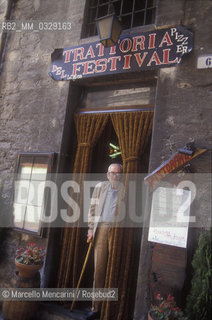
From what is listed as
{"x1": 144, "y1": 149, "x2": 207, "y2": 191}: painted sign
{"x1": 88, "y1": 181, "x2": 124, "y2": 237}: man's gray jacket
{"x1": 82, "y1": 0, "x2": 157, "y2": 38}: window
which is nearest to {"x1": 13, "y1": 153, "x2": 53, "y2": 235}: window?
{"x1": 88, "y1": 181, "x2": 124, "y2": 237}: man's gray jacket

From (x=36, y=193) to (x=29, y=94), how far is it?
2168 millimetres

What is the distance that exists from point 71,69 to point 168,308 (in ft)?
14.3

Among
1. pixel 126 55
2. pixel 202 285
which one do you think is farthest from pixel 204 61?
A: pixel 202 285

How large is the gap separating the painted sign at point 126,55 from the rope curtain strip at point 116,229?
32.3 inches

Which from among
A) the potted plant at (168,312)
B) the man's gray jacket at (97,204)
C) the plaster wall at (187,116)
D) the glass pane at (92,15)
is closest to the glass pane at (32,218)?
the man's gray jacket at (97,204)

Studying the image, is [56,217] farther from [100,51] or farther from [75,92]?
[100,51]

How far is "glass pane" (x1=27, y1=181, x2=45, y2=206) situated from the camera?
5.20 m

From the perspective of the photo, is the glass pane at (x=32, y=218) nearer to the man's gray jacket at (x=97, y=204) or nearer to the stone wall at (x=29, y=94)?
the stone wall at (x=29, y=94)

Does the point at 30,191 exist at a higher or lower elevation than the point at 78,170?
lower

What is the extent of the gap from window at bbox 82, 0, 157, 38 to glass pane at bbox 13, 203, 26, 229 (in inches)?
146

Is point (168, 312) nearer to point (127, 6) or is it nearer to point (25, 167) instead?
point (25, 167)

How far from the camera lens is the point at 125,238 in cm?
430

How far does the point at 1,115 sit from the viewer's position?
619 centimetres

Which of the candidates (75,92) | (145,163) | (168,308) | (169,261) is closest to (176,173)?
(145,163)
